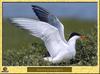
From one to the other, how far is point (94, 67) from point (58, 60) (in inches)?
15.1

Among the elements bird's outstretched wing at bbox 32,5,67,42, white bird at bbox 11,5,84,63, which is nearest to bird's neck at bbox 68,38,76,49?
white bird at bbox 11,5,84,63

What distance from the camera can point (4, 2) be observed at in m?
4.64

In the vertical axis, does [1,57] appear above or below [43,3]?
below

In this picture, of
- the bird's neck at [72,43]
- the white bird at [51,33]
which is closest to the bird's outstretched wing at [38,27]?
the white bird at [51,33]

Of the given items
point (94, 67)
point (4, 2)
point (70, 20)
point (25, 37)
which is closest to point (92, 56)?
point (94, 67)

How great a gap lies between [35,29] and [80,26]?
481mm

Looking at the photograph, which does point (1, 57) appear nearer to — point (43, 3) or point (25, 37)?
point (25, 37)

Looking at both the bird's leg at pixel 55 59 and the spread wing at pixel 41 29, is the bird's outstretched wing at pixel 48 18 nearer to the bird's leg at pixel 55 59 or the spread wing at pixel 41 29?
the spread wing at pixel 41 29

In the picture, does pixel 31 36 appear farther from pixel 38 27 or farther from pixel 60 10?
pixel 60 10

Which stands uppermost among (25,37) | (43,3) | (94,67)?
(43,3)

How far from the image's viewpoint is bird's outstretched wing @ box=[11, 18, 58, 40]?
15.1 ft

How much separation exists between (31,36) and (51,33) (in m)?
0.21

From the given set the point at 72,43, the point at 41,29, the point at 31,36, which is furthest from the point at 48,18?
the point at 72,43

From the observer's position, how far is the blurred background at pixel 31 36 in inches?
183
